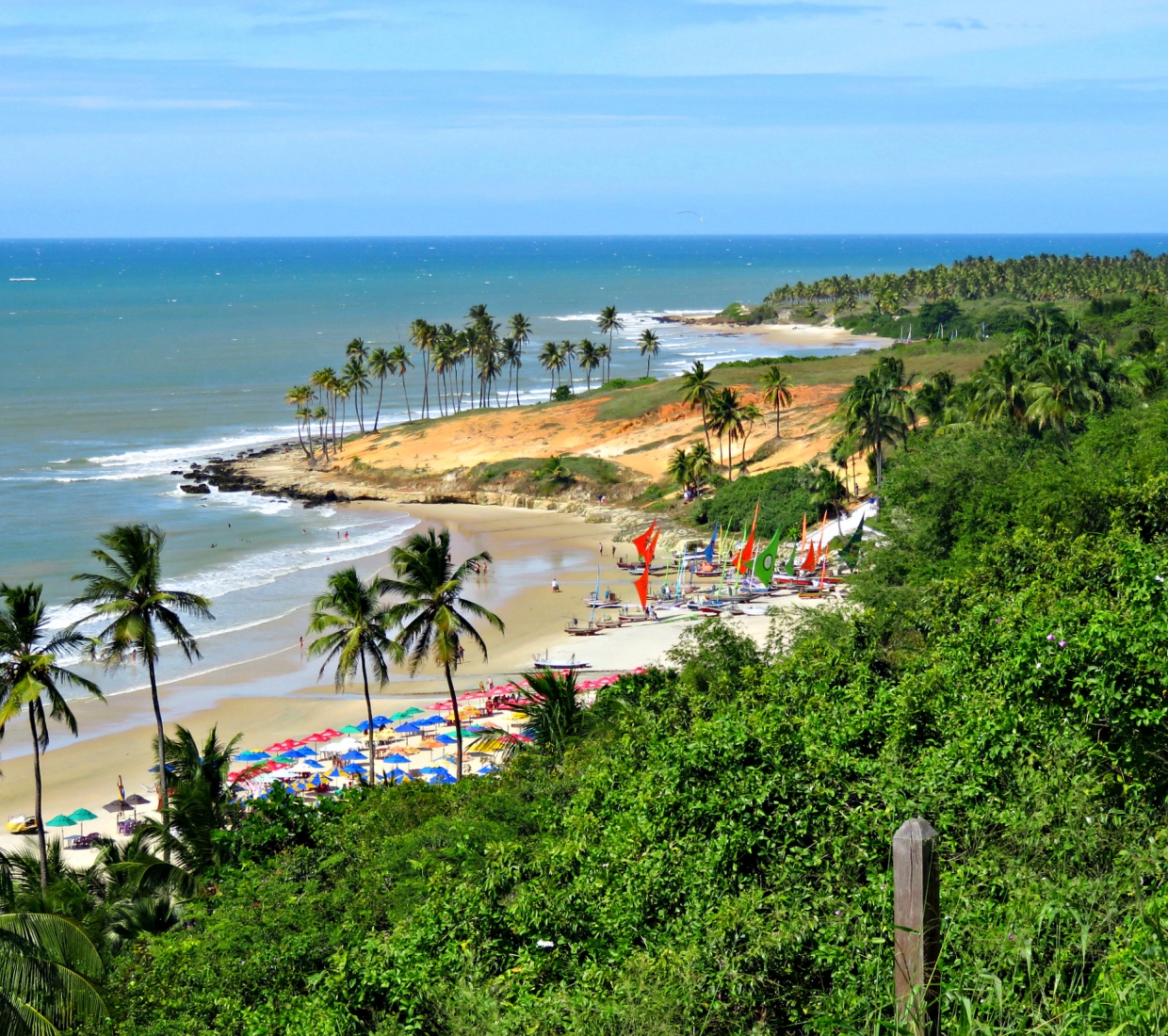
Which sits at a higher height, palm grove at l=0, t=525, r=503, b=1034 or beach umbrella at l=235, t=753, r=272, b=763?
palm grove at l=0, t=525, r=503, b=1034

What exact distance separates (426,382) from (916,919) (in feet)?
348

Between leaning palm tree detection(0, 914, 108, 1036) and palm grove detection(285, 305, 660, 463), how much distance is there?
75459 millimetres

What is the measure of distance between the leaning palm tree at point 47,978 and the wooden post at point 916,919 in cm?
1024

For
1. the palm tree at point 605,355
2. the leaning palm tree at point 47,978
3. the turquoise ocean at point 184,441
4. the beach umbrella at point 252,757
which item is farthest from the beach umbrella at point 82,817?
the palm tree at point 605,355

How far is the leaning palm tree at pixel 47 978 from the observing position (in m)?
13.5

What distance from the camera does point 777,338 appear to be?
166500 mm

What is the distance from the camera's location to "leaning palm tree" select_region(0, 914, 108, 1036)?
13.5m

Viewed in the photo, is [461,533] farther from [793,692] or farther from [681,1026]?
[681,1026]

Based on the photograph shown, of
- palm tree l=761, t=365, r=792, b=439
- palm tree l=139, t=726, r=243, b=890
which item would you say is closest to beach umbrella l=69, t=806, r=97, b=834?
palm tree l=139, t=726, r=243, b=890

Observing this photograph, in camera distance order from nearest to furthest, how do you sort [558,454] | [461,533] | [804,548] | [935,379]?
[804,548] < [461,533] < [935,379] < [558,454]

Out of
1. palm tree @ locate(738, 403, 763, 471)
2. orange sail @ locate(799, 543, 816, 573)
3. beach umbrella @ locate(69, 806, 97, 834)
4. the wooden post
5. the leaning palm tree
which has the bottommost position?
beach umbrella @ locate(69, 806, 97, 834)

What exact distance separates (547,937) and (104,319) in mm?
201275

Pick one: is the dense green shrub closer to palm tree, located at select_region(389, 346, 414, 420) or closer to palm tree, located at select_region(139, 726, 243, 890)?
palm tree, located at select_region(139, 726, 243, 890)

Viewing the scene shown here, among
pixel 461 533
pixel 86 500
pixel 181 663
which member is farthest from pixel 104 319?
pixel 181 663
